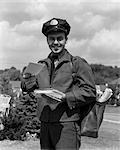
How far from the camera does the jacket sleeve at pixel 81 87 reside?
222 centimetres

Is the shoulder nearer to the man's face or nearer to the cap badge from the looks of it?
the man's face

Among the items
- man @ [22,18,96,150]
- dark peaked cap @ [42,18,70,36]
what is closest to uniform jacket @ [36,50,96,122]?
man @ [22,18,96,150]

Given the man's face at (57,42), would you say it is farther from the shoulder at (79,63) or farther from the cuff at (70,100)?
the cuff at (70,100)

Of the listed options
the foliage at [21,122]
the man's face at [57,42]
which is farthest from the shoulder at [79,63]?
the foliage at [21,122]

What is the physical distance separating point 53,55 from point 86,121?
0.55m

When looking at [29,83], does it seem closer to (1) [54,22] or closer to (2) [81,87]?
(2) [81,87]

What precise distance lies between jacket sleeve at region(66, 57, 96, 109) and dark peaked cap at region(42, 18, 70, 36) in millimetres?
239

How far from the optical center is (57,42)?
2.38 meters

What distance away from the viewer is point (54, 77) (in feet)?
7.79

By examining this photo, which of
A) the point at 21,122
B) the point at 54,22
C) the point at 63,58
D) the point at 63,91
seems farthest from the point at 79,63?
the point at 21,122

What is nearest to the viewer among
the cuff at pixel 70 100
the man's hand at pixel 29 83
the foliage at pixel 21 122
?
the cuff at pixel 70 100

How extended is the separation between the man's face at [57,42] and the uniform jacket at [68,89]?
60 mm

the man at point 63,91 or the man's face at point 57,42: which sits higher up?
the man's face at point 57,42

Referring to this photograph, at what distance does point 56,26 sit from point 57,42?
116 mm
